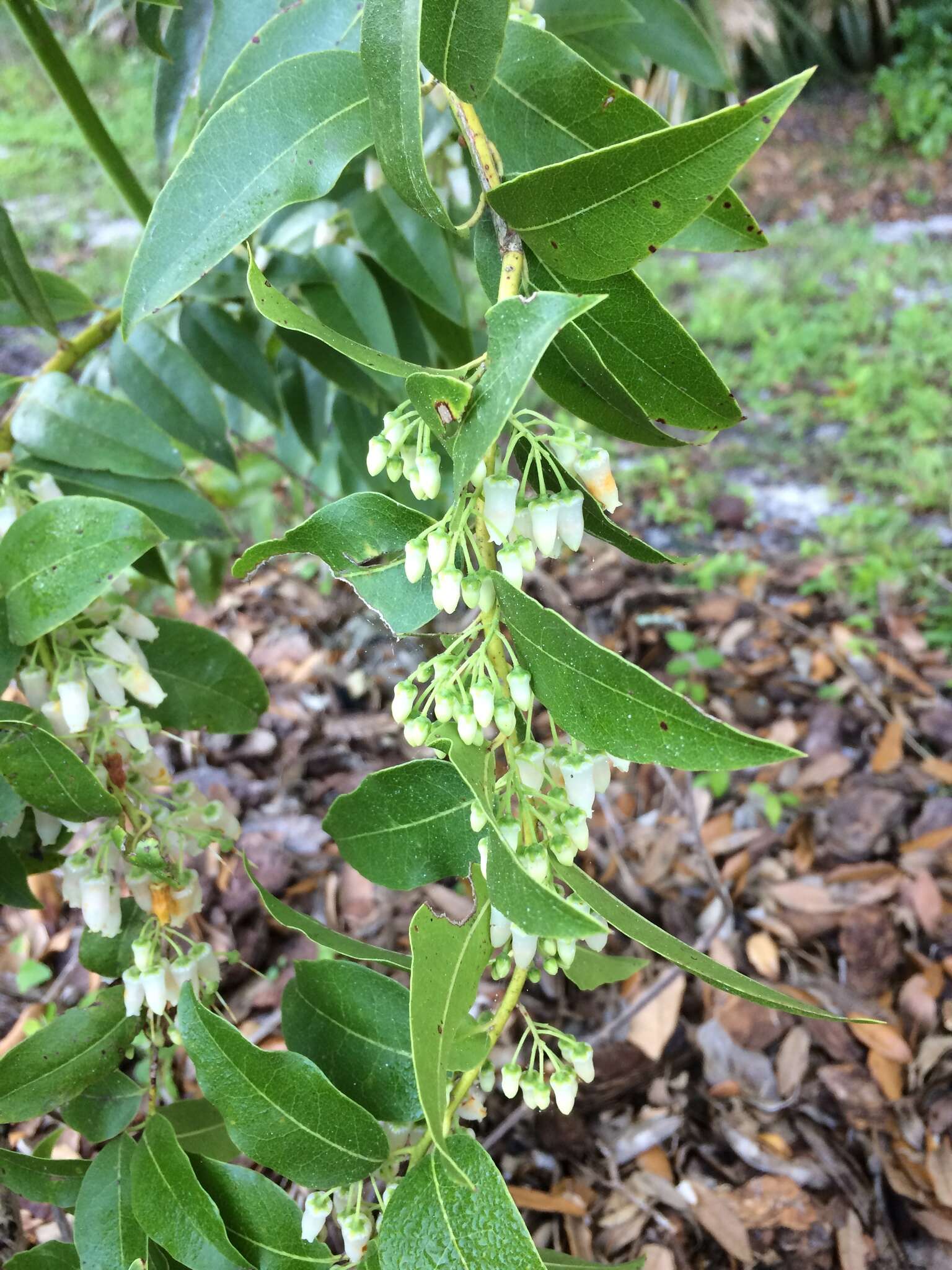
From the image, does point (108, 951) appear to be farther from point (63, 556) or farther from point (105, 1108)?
point (63, 556)

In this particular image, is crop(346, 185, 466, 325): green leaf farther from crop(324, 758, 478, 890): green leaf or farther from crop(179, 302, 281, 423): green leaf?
crop(324, 758, 478, 890): green leaf

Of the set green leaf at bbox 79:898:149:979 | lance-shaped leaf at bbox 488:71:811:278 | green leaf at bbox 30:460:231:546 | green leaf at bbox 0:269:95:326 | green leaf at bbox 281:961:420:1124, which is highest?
lance-shaped leaf at bbox 488:71:811:278

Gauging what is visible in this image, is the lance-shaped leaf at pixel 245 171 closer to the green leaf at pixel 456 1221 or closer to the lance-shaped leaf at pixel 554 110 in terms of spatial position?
the lance-shaped leaf at pixel 554 110

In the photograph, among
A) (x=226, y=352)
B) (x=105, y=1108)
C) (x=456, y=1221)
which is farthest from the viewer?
(x=226, y=352)

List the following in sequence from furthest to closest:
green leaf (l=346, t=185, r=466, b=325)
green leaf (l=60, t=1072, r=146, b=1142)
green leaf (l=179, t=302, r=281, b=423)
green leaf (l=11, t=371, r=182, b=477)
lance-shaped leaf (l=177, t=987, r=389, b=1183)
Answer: green leaf (l=179, t=302, r=281, b=423)
green leaf (l=346, t=185, r=466, b=325)
green leaf (l=11, t=371, r=182, b=477)
green leaf (l=60, t=1072, r=146, b=1142)
lance-shaped leaf (l=177, t=987, r=389, b=1183)

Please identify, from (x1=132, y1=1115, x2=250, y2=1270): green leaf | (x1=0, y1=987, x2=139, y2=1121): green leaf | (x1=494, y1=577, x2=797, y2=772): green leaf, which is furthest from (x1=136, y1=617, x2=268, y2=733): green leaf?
(x1=494, y1=577, x2=797, y2=772): green leaf

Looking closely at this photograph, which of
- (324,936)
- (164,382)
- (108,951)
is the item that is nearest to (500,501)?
(324,936)

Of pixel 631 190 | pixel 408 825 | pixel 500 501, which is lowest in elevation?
pixel 408 825

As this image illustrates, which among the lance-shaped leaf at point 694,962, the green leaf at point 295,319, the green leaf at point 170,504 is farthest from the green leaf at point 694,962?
the green leaf at point 170,504
